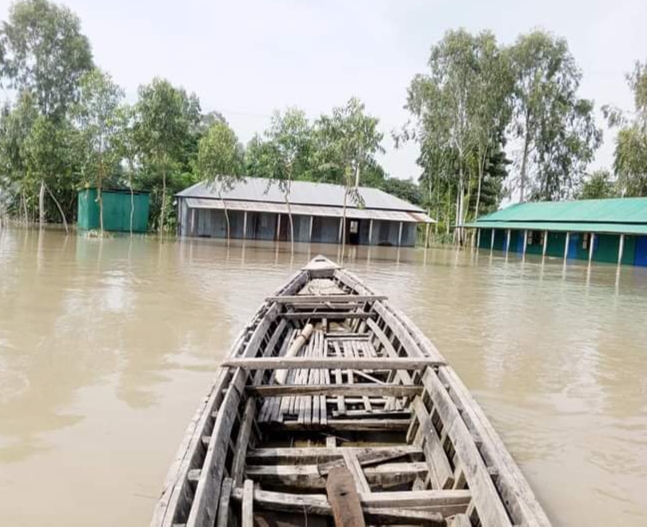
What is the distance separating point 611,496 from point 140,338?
524cm

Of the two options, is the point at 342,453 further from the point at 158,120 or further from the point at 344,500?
the point at 158,120

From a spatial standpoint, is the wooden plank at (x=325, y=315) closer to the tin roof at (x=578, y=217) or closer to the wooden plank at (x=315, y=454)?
the wooden plank at (x=315, y=454)

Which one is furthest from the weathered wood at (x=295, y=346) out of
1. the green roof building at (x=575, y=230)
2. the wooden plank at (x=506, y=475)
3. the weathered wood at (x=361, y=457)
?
the green roof building at (x=575, y=230)

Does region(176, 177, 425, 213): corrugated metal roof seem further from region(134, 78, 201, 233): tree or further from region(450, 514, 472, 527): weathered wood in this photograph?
region(450, 514, 472, 527): weathered wood

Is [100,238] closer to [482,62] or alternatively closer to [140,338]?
[140,338]

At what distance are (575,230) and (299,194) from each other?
14.5m

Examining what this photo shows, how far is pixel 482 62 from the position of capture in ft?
99.1

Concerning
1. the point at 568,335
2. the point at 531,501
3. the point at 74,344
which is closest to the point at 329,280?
the point at 568,335

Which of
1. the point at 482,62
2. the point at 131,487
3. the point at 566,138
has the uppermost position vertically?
the point at 482,62

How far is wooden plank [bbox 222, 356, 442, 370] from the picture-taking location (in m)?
3.90

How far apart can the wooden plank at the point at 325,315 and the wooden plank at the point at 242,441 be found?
3.18m

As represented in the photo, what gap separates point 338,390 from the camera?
3.98 meters

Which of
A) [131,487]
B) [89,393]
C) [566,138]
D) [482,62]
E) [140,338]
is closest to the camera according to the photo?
[131,487]

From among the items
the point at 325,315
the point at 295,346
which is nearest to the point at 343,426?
the point at 295,346
